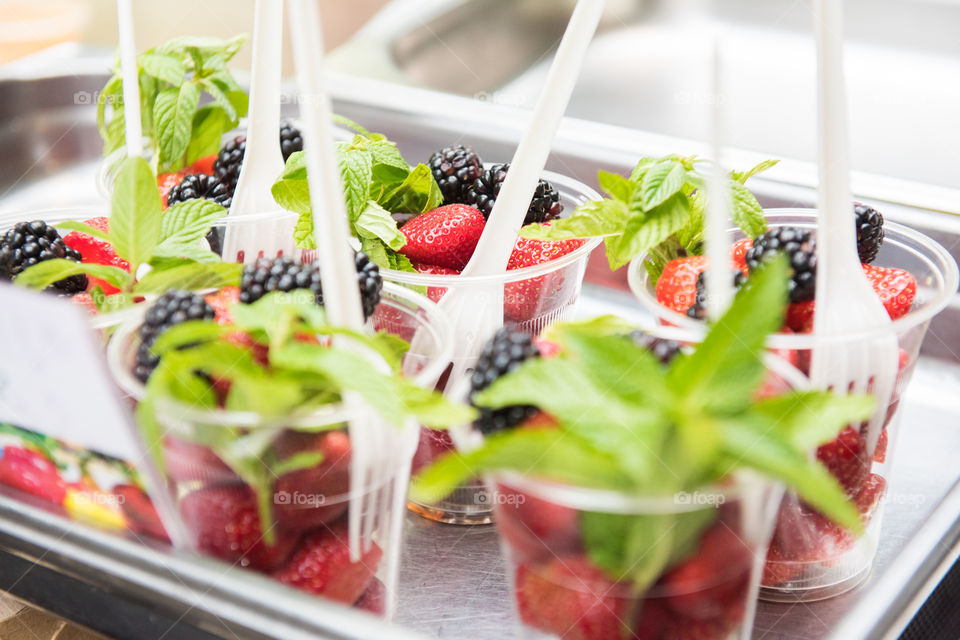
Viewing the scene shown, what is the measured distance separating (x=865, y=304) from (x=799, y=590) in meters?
0.23

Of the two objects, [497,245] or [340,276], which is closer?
[340,276]

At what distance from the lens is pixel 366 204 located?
0.92m

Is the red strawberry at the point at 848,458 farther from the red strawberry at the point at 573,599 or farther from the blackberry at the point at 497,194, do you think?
the blackberry at the point at 497,194

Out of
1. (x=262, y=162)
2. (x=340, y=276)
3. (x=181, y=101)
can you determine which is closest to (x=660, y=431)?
(x=340, y=276)

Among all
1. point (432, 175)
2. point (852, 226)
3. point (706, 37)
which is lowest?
point (706, 37)

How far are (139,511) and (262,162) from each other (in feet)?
1.28

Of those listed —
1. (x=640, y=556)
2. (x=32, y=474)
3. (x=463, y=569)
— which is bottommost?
(x=463, y=569)

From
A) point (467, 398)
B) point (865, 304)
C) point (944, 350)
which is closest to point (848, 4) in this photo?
point (944, 350)


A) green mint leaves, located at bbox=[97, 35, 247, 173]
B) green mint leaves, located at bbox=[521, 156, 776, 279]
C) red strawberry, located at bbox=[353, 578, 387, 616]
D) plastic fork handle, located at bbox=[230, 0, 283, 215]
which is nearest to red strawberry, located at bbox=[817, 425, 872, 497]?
green mint leaves, located at bbox=[521, 156, 776, 279]

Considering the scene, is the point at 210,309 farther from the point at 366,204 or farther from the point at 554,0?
the point at 554,0

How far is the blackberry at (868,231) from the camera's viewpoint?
2.74 ft

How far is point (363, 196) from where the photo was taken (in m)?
0.91

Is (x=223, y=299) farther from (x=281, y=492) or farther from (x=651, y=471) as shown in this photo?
(x=651, y=471)

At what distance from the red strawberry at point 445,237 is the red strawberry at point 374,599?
0.33 meters
